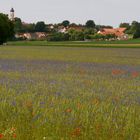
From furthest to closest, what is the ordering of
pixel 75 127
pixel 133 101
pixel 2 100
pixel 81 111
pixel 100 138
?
pixel 133 101 → pixel 2 100 → pixel 81 111 → pixel 75 127 → pixel 100 138

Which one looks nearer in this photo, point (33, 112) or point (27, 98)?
point (33, 112)

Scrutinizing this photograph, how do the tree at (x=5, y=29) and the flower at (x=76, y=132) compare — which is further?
the tree at (x=5, y=29)

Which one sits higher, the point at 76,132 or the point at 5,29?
the point at 76,132

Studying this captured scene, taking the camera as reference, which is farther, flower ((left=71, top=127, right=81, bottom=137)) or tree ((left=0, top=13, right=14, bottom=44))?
tree ((left=0, top=13, right=14, bottom=44))

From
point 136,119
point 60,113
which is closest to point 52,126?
point 60,113

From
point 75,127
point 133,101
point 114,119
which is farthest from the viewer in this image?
point 133,101

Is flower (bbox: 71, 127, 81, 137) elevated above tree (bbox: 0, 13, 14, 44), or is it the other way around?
flower (bbox: 71, 127, 81, 137)

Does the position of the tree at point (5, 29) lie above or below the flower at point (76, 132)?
below

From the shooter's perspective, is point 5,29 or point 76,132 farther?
point 5,29

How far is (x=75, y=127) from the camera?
8.20 meters

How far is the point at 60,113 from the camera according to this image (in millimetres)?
9383

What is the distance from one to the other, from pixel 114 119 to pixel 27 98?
354 centimetres

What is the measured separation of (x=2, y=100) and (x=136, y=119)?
3682 millimetres

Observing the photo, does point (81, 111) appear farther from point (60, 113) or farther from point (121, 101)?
point (121, 101)
